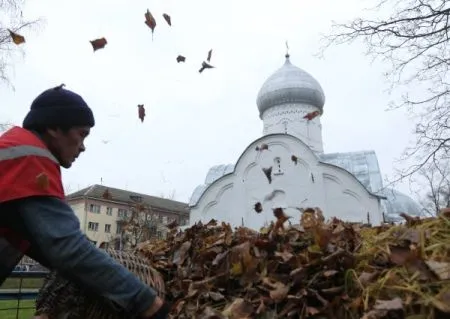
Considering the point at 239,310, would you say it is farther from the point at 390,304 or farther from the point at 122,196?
the point at 122,196

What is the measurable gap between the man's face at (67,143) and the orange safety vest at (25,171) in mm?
155

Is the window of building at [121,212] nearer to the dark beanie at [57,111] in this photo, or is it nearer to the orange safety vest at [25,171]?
the dark beanie at [57,111]

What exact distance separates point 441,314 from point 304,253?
0.73 metres

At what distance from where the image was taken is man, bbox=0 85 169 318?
148 cm

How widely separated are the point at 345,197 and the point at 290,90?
7938mm

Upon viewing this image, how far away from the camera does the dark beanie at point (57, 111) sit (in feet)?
5.82

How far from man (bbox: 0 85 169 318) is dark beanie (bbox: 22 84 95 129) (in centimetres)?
10

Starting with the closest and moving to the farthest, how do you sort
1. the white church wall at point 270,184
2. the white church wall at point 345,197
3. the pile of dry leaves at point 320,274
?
1. the pile of dry leaves at point 320,274
2. the white church wall at point 345,197
3. the white church wall at point 270,184

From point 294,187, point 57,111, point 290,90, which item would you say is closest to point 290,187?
point 294,187

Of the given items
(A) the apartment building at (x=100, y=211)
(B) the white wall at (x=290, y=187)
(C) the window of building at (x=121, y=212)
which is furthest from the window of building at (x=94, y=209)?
(B) the white wall at (x=290, y=187)

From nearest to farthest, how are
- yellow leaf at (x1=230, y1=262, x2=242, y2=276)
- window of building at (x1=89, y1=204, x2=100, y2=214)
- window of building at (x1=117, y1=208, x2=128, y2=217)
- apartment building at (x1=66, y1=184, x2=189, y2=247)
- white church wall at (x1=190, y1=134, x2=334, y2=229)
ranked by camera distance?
yellow leaf at (x1=230, y1=262, x2=242, y2=276)
white church wall at (x1=190, y1=134, x2=334, y2=229)
apartment building at (x1=66, y1=184, x2=189, y2=247)
window of building at (x1=117, y1=208, x2=128, y2=217)
window of building at (x1=89, y1=204, x2=100, y2=214)

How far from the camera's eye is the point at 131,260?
1911 millimetres

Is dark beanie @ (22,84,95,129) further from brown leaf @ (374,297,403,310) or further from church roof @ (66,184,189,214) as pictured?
church roof @ (66,184,189,214)

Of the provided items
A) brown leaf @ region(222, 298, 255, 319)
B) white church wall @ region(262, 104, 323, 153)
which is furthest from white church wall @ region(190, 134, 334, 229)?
brown leaf @ region(222, 298, 255, 319)
